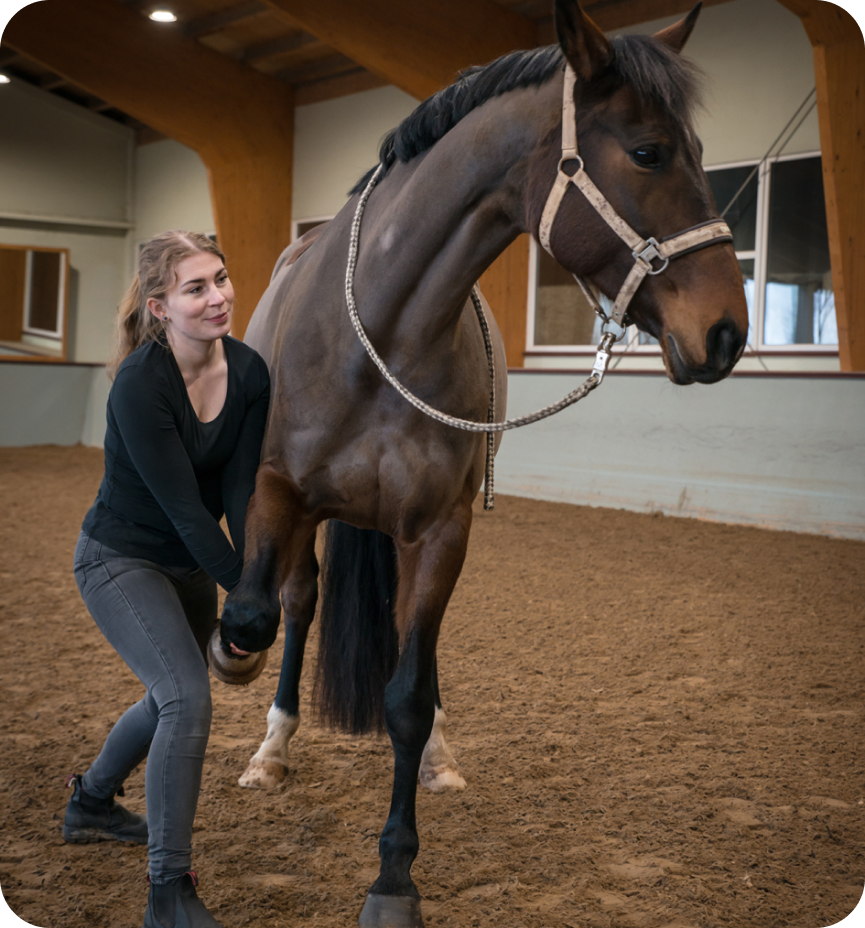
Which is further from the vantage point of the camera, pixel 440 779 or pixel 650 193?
pixel 440 779

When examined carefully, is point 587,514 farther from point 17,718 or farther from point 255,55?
point 255,55

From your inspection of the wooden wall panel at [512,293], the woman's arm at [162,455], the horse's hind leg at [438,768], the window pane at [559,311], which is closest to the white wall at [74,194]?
the wooden wall panel at [512,293]

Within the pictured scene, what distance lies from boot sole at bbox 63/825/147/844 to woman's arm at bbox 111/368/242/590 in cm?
72

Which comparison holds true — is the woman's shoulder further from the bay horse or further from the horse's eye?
the horse's eye

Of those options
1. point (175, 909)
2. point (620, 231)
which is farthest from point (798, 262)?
point (175, 909)

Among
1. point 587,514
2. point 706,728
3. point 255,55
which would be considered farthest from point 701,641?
point 255,55

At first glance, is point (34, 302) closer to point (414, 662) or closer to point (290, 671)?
point (290, 671)

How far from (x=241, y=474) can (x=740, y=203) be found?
639 cm

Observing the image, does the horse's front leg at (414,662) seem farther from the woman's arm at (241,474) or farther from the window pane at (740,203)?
the window pane at (740,203)

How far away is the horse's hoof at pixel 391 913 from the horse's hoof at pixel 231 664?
1.70 feet

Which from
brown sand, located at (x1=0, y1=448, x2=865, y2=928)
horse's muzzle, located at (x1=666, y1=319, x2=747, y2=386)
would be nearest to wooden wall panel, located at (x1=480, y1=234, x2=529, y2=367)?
brown sand, located at (x1=0, y1=448, x2=865, y2=928)

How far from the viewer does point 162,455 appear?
1.75 metres

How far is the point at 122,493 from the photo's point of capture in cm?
188

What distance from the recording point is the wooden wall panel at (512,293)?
8.47m
